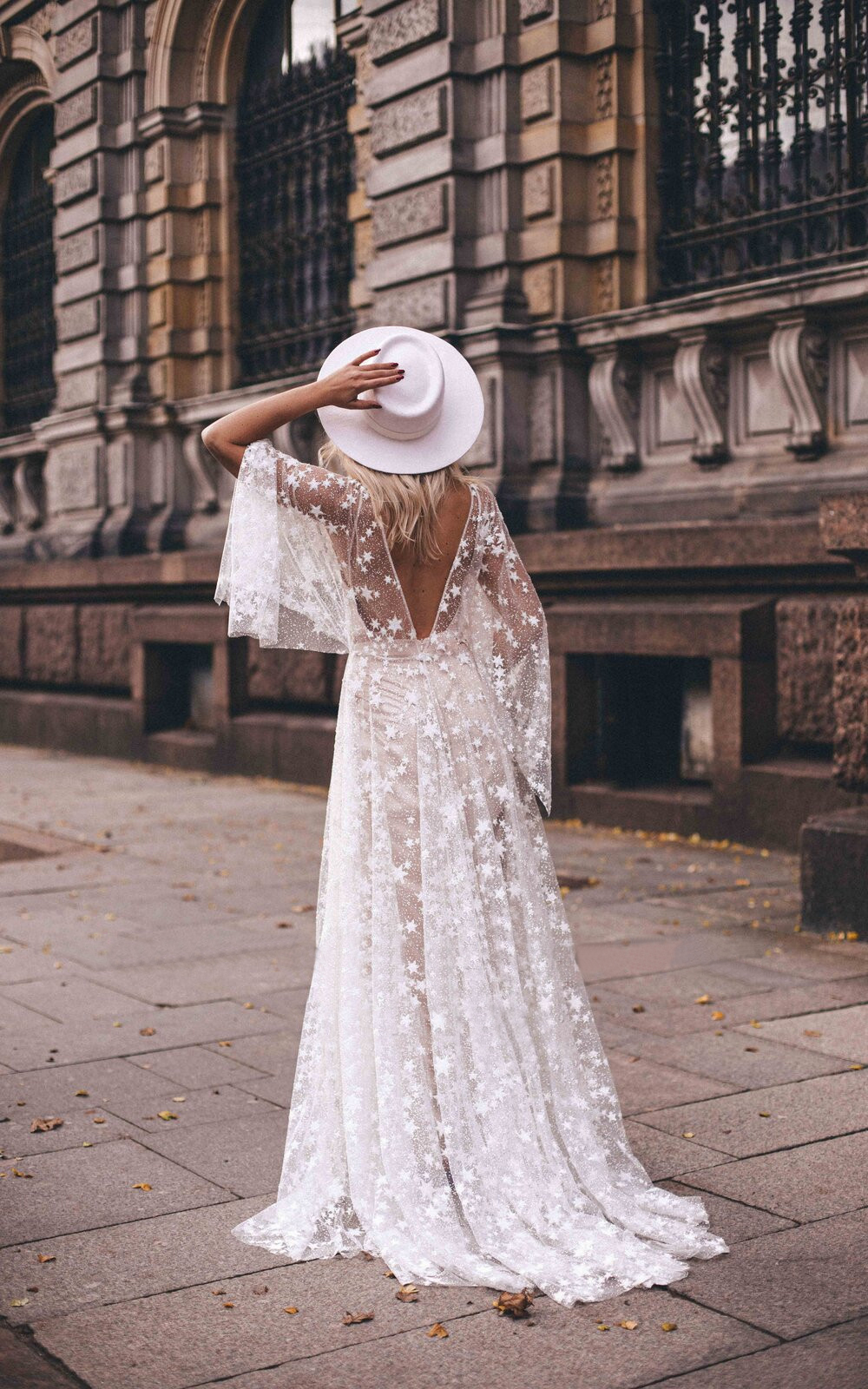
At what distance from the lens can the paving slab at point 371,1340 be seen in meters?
2.86

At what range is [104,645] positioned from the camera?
14.6m

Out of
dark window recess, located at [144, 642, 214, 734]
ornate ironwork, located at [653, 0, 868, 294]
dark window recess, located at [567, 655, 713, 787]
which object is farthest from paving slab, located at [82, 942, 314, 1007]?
dark window recess, located at [144, 642, 214, 734]

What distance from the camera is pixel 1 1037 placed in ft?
16.9

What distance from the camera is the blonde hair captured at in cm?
359

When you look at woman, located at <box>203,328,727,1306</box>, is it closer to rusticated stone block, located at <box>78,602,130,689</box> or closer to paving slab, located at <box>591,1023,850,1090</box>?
paving slab, located at <box>591,1023,850,1090</box>

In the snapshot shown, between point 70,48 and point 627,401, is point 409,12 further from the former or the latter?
point 70,48

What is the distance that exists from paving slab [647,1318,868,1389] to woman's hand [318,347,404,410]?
1977mm

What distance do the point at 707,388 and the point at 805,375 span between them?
2.53 feet

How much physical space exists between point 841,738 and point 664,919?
1033 mm

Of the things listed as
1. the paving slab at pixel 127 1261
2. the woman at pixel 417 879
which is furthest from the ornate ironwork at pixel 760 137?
the paving slab at pixel 127 1261

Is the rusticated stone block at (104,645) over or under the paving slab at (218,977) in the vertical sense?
over

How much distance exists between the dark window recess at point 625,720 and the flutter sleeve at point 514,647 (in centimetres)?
556


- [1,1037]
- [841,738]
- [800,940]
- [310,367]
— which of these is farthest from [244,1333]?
[310,367]

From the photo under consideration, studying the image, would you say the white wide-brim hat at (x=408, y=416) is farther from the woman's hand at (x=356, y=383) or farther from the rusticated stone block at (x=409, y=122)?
the rusticated stone block at (x=409, y=122)
